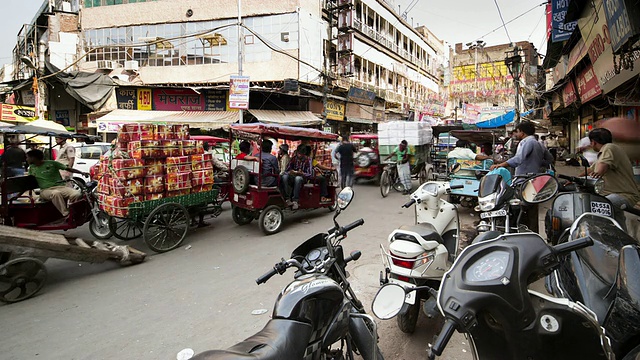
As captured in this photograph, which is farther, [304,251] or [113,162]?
[113,162]

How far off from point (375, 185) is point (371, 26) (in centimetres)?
1960

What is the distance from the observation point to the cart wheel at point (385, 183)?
10634 millimetres

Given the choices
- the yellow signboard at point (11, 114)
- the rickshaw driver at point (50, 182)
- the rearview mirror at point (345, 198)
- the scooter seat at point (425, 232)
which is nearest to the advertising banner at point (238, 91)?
the yellow signboard at point (11, 114)

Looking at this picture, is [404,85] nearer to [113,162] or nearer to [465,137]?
[465,137]

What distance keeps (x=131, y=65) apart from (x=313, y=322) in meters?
23.1

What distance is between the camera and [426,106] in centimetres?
3831

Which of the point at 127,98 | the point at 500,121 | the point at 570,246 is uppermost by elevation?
the point at 127,98

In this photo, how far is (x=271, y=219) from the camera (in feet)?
22.9

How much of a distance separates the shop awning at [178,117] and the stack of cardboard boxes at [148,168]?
40.7 feet

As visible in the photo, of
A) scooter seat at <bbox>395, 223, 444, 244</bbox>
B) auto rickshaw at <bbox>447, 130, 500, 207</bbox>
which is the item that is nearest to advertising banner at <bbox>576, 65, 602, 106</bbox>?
auto rickshaw at <bbox>447, 130, 500, 207</bbox>

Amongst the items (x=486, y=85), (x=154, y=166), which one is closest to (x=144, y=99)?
(x=154, y=166)

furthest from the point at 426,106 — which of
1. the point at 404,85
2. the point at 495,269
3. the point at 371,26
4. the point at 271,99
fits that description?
the point at 495,269

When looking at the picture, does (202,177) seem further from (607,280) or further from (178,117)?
(178,117)

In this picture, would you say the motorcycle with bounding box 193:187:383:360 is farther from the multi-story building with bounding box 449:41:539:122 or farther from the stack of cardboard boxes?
the multi-story building with bounding box 449:41:539:122
